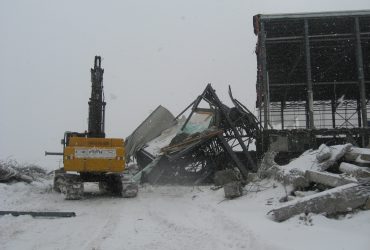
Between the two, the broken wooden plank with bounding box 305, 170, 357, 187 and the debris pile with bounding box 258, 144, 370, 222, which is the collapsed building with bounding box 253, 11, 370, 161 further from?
the broken wooden plank with bounding box 305, 170, 357, 187

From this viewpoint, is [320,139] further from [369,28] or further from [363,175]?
[363,175]

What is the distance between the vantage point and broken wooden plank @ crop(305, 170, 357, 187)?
8.63m

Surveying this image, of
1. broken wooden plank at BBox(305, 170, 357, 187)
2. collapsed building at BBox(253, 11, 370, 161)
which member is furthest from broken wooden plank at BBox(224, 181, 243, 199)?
collapsed building at BBox(253, 11, 370, 161)

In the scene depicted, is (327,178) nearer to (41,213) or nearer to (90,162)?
(41,213)

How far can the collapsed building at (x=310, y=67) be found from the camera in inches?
755

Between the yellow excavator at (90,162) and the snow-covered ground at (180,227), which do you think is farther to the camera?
the yellow excavator at (90,162)

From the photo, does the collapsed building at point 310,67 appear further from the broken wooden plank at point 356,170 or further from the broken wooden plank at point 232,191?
the broken wooden plank at point 356,170

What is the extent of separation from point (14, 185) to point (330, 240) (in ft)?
42.9

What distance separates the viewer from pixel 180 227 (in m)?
8.30

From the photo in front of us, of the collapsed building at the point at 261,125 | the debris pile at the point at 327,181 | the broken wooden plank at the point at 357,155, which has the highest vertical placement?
the collapsed building at the point at 261,125

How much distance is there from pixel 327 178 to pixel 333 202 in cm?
154

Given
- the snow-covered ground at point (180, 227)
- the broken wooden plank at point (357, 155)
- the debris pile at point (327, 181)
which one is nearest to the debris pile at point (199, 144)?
the debris pile at point (327, 181)

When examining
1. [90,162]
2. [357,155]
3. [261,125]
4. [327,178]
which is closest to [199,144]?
[261,125]

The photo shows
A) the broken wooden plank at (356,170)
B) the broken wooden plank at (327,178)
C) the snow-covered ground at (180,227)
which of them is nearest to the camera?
the snow-covered ground at (180,227)
